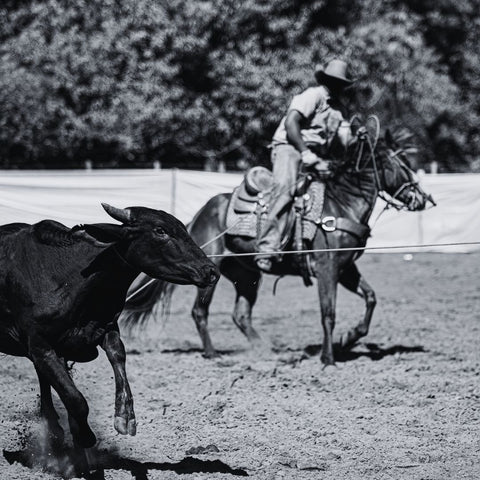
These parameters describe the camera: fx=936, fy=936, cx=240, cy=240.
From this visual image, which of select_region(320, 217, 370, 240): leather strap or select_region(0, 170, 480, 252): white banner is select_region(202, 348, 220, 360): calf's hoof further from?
select_region(0, 170, 480, 252): white banner

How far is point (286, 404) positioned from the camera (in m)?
6.77

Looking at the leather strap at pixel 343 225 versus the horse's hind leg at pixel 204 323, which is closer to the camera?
the leather strap at pixel 343 225

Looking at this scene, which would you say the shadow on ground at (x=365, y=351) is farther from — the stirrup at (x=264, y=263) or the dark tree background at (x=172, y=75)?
the dark tree background at (x=172, y=75)

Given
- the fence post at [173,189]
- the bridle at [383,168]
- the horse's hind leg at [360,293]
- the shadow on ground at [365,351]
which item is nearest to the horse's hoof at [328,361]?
the shadow on ground at [365,351]

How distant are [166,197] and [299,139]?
5.75m

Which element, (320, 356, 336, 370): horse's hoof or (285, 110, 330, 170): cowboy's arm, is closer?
(320, 356, 336, 370): horse's hoof

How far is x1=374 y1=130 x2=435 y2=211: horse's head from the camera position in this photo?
8.74m

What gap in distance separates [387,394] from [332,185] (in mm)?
2350

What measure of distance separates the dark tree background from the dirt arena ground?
34.6 ft

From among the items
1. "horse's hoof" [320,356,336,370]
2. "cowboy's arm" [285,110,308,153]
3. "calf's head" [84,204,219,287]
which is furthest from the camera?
"cowboy's arm" [285,110,308,153]

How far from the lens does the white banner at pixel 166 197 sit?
10273 mm

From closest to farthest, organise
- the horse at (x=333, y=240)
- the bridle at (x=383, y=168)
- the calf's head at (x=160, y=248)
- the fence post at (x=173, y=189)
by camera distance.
Result: the calf's head at (x=160, y=248) < the horse at (x=333, y=240) < the bridle at (x=383, y=168) < the fence post at (x=173, y=189)

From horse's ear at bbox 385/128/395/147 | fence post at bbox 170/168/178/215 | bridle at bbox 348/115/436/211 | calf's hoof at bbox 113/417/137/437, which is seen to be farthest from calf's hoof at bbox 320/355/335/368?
fence post at bbox 170/168/178/215

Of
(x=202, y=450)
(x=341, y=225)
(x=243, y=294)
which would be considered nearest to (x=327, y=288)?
(x=341, y=225)
